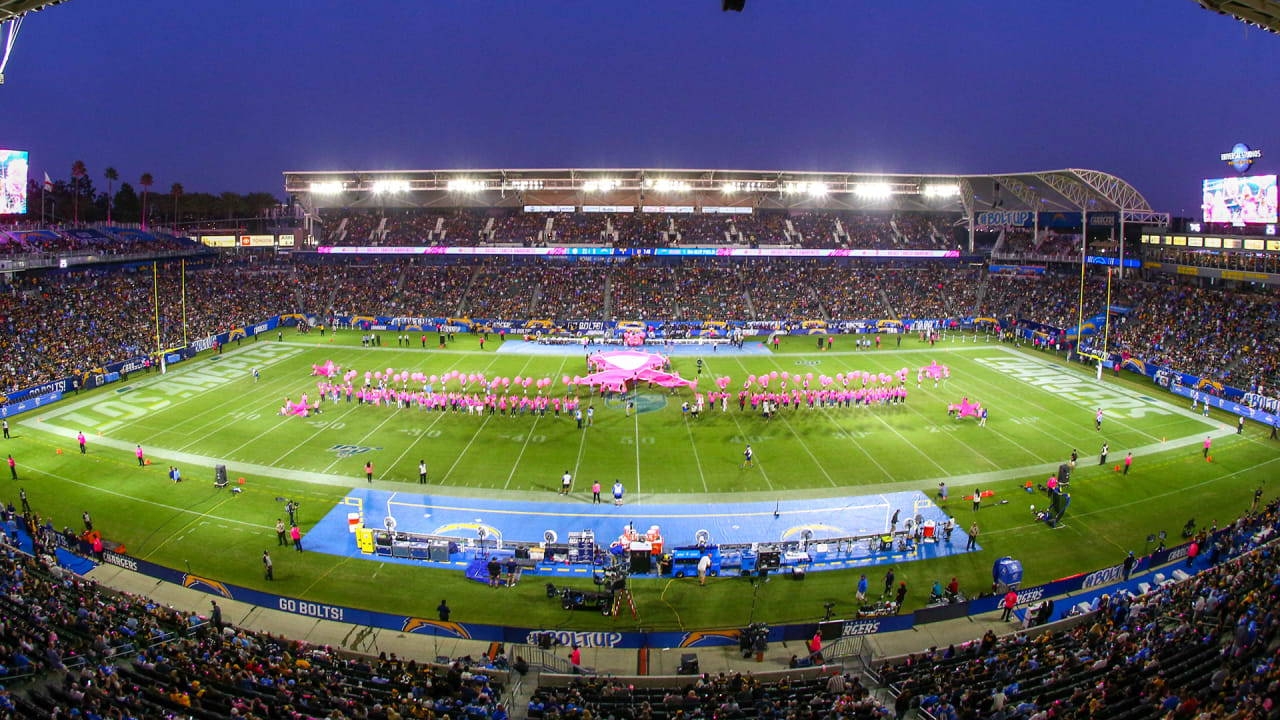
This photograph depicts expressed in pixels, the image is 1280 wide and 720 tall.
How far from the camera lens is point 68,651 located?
51.4 ft

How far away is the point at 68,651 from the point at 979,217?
80641 millimetres

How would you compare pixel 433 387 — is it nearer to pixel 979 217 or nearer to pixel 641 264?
pixel 641 264

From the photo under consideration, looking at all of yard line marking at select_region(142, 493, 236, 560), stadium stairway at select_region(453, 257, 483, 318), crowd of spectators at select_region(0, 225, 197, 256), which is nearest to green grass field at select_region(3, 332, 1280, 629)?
yard line marking at select_region(142, 493, 236, 560)

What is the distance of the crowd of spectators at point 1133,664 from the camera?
43.6 ft

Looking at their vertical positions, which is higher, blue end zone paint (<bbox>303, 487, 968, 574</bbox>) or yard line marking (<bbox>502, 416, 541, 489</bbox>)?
yard line marking (<bbox>502, 416, 541, 489</bbox>)

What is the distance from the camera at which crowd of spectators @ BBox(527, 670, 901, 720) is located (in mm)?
14008

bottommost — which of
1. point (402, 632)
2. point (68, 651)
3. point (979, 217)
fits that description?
point (402, 632)

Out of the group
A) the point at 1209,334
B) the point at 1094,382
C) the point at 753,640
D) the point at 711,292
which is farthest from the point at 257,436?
the point at 1209,334

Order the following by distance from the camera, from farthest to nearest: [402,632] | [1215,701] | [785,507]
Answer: [785,507], [402,632], [1215,701]

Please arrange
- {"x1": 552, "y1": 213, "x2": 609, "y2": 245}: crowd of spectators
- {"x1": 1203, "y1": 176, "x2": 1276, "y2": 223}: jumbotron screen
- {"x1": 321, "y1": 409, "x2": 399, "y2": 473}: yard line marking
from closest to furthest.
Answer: {"x1": 321, "y1": 409, "x2": 399, "y2": 473}: yard line marking, {"x1": 1203, "y1": 176, "x2": 1276, "y2": 223}: jumbotron screen, {"x1": 552, "y1": 213, "x2": 609, "y2": 245}: crowd of spectators

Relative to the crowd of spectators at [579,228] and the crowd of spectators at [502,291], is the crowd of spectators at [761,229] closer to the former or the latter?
the crowd of spectators at [579,228]

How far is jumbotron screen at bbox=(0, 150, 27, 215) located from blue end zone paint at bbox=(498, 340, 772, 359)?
34.1 m


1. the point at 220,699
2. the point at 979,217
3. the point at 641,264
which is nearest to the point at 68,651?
the point at 220,699

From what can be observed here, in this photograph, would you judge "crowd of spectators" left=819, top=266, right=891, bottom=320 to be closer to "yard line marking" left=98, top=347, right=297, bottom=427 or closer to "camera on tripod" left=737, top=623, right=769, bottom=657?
"yard line marking" left=98, top=347, right=297, bottom=427
